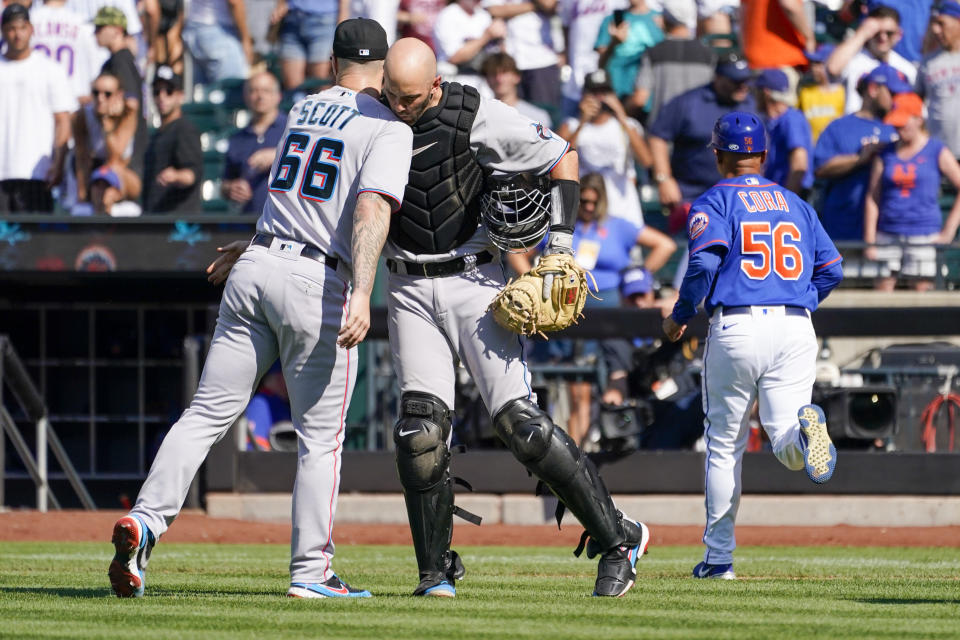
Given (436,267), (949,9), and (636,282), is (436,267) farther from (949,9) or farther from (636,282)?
(949,9)

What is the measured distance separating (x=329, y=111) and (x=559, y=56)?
8.25 m

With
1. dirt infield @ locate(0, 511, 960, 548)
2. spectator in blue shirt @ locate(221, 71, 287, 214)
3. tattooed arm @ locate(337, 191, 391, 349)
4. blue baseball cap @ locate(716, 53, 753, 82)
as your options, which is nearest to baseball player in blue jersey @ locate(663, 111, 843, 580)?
tattooed arm @ locate(337, 191, 391, 349)

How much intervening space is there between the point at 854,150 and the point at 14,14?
6.63 m

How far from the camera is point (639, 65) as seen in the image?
42.4 ft

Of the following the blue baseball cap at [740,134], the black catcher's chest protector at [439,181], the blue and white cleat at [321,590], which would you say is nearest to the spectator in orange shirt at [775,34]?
the blue baseball cap at [740,134]

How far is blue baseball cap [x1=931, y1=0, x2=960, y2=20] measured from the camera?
39.7 ft

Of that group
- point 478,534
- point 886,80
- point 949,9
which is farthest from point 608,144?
point 478,534

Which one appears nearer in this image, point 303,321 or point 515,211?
point 303,321

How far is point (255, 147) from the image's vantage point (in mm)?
12180

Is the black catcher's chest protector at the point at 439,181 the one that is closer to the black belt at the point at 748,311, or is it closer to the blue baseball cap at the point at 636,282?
the black belt at the point at 748,311

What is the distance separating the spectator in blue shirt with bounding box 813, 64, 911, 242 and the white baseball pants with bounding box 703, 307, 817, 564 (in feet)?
16.4

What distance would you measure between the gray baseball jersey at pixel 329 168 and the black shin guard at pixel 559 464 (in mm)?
844

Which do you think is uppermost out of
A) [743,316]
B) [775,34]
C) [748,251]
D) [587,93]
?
[775,34]

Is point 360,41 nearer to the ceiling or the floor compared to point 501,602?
nearer to the ceiling
